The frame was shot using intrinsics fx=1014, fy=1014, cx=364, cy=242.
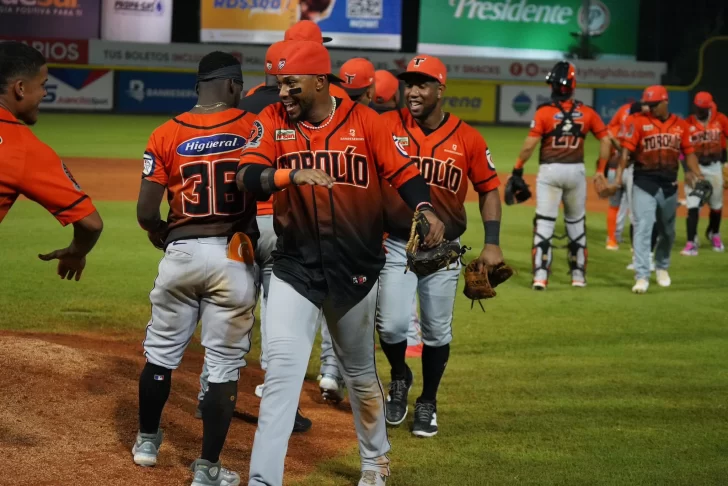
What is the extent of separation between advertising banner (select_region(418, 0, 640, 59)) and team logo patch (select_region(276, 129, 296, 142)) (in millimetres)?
36392

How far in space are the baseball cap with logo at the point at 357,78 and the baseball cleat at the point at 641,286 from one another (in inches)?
204

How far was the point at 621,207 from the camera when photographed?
14703mm

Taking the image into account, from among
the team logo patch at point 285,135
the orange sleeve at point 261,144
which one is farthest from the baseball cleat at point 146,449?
the team logo patch at point 285,135

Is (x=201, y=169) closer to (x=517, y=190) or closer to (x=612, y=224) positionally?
(x=517, y=190)

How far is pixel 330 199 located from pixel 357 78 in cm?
288

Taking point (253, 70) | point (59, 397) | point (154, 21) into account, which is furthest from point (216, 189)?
point (154, 21)

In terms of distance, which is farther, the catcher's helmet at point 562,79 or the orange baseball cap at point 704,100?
the orange baseball cap at point 704,100

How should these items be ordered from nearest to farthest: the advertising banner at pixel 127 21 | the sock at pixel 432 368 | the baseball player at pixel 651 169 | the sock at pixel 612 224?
the sock at pixel 432 368
the baseball player at pixel 651 169
the sock at pixel 612 224
the advertising banner at pixel 127 21

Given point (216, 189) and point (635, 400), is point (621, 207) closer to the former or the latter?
point (635, 400)

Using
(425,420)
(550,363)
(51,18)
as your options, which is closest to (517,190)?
(550,363)

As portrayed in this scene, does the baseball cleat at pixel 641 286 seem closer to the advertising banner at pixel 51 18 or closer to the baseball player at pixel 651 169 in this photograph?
the baseball player at pixel 651 169

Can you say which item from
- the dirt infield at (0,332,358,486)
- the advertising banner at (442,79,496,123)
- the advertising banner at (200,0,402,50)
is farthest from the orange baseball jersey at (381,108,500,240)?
the advertising banner at (200,0,402,50)

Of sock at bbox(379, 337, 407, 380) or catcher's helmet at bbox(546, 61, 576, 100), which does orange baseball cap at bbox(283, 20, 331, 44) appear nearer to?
sock at bbox(379, 337, 407, 380)

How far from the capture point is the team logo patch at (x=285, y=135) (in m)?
4.90
